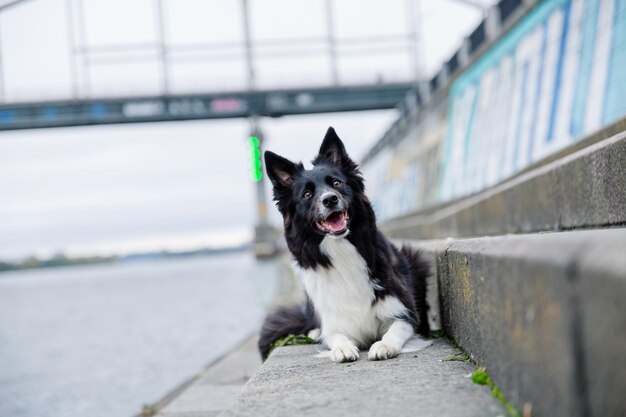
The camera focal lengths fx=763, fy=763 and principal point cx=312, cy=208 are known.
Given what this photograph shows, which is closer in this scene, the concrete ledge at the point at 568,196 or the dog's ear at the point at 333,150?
the concrete ledge at the point at 568,196

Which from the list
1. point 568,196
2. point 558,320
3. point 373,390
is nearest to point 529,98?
point 568,196

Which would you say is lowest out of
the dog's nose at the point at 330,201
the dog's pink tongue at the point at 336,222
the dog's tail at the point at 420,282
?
the dog's tail at the point at 420,282

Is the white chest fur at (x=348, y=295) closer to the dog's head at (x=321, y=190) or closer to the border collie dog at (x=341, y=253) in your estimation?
the border collie dog at (x=341, y=253)

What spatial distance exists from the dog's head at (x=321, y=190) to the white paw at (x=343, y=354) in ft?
2.32

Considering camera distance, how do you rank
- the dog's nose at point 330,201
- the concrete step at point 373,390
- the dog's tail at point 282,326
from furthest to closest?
the dog's tail at point 282,326
the dog's nose at point 330,201
the concrete step at point 373,390

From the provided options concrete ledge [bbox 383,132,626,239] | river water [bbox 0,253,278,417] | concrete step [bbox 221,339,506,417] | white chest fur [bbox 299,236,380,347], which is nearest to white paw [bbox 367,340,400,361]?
concrete step [bbox 221,339,506,417]

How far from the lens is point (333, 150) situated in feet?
16.8

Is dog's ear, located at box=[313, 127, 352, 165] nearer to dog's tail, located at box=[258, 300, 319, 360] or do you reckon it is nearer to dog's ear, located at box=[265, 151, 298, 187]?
dog's ear, located at box=[265, 151, 298, 187]

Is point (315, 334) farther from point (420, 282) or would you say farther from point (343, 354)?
point (343, 354)

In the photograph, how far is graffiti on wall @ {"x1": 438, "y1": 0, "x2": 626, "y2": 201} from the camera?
337 inches

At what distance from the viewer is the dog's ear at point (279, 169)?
5.04 metres

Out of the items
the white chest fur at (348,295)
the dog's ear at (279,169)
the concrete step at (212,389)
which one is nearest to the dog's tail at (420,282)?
the white chest fur at (348,295)

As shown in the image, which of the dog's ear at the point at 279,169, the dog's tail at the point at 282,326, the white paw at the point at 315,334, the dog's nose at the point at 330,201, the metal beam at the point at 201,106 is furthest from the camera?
the metal beam at the point at 201,106

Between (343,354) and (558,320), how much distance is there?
7.66 ft
